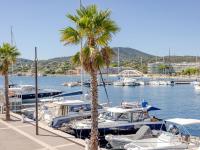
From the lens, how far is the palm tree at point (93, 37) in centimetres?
1777

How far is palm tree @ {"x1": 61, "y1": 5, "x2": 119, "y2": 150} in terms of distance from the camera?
1777 cm

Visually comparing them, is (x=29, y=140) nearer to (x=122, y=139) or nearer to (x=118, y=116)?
(x=122, y=139)

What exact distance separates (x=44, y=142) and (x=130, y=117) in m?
9.50

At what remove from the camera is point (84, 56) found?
17656mm

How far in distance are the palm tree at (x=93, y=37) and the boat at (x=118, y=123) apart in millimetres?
11253

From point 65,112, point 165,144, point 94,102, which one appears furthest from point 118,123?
point 94,102

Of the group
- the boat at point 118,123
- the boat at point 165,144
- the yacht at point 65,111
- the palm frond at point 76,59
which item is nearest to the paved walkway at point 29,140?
the boat at point 118,123

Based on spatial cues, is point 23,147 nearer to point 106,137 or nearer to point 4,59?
point 106,137

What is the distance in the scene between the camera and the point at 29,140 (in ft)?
82.7

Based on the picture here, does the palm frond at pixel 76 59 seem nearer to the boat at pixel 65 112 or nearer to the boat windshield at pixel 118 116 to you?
A: the boat windshield at pixel 118 116

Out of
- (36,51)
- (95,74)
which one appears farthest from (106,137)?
(95,74)

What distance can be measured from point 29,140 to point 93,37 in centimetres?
1052

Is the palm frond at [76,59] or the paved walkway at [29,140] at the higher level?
the palm frond at [76,59]

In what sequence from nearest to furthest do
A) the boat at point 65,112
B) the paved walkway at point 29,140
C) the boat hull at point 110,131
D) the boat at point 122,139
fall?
1. the paved walkway at point 29,140
2. the boat at point 122,139
3. the boat hull at point 110,131
4. the boat at point 65,112
